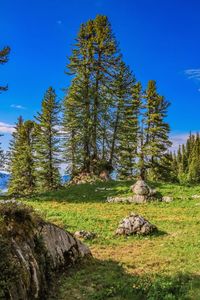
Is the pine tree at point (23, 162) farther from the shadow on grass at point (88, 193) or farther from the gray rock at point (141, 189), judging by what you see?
the gray rock at point (141, 189)

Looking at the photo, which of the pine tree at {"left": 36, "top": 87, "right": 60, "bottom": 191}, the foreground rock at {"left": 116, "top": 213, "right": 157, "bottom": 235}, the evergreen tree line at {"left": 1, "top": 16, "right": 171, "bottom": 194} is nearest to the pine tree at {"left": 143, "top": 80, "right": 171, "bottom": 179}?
the evergreen tree line at {"left": 1, "top": 16, "right": 171, "bottom": 194}

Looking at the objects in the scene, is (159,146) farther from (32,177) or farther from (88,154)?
(32,177)

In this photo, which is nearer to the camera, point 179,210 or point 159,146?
point 179,210

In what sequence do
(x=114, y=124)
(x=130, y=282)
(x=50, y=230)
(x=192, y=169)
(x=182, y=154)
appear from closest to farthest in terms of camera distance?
(x=130, y=282)
(x=50, y=230)
(x=114, y=124)
(x=192, y=169)
(x=182, y=154)

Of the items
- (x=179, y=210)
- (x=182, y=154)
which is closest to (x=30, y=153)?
(x=179, y=210)

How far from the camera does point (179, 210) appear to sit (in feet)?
92.5

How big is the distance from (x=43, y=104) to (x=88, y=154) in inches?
387

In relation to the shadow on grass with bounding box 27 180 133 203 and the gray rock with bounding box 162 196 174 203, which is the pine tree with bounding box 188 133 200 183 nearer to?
the shadow on grass with bounding box 27 180 133 203

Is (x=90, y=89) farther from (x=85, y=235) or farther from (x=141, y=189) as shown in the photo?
(x=85, y=235)

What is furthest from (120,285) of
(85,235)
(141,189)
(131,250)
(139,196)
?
(141,189)

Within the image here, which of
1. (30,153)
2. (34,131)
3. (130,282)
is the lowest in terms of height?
(130,282)

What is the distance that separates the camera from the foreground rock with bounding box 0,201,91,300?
9.52 m

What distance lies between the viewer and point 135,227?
829 inches

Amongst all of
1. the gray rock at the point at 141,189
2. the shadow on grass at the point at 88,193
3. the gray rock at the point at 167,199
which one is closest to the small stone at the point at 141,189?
the gray rock at the point at 141,189
